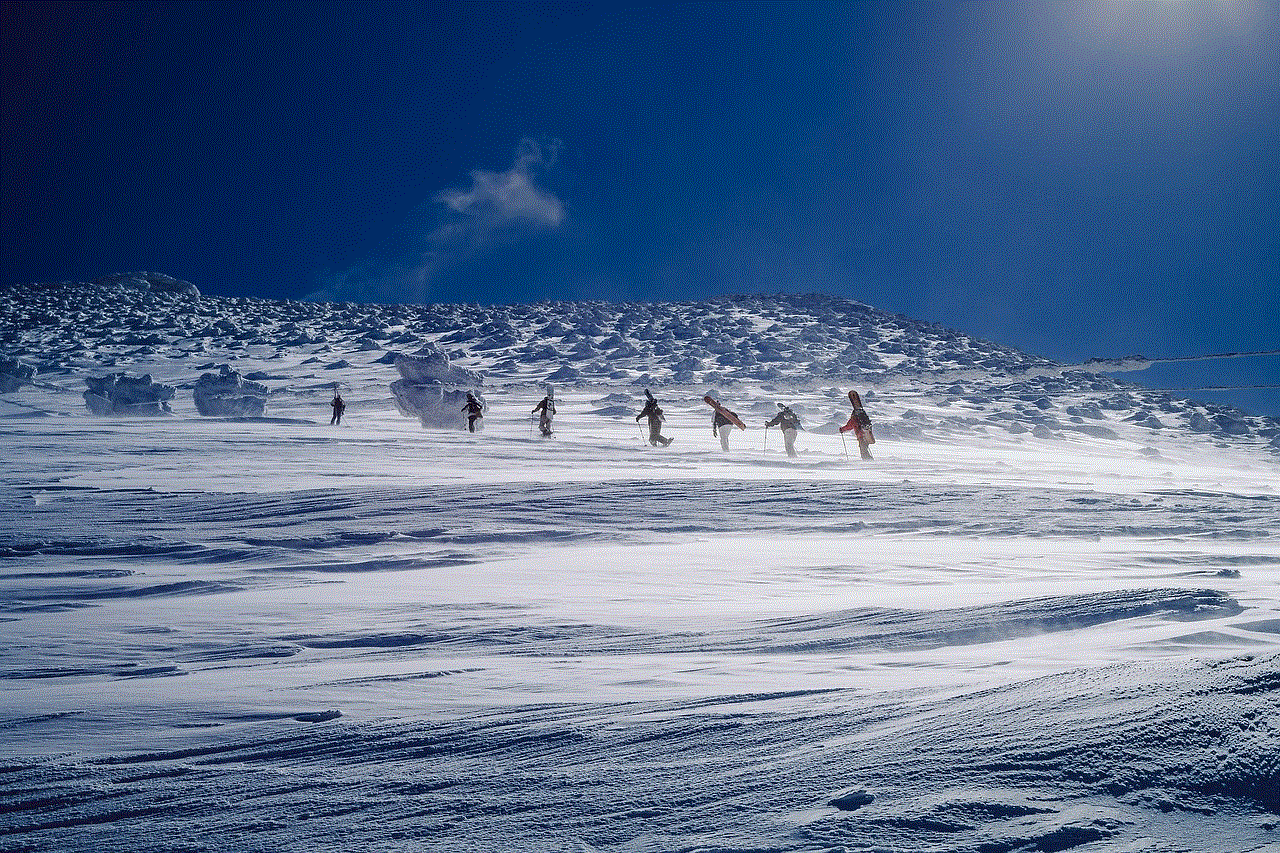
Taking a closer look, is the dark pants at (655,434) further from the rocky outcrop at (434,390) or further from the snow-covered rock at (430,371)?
the snow-covered rock at (430,371)

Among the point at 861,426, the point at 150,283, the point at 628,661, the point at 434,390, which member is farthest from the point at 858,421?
the point at 150,283

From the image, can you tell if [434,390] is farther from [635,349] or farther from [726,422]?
[635,349]

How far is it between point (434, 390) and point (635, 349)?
1095 inches

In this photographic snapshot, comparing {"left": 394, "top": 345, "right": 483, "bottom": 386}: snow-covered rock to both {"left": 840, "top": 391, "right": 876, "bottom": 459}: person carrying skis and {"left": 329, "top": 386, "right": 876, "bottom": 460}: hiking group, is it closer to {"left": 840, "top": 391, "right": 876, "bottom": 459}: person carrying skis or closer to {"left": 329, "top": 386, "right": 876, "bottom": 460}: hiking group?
{"left": 329, "top": 386, "right": 876, "bottom": 460}: hiking group

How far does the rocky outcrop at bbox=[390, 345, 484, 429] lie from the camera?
20422mm

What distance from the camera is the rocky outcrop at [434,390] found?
804 inches

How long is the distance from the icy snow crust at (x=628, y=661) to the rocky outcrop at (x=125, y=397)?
12323 mm

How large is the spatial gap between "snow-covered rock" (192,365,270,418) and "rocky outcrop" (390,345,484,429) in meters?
3.60

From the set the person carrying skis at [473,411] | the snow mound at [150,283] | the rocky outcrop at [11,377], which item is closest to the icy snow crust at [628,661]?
the person carrying skis at [473,411]

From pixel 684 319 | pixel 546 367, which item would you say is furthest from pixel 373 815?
pixel 684 319

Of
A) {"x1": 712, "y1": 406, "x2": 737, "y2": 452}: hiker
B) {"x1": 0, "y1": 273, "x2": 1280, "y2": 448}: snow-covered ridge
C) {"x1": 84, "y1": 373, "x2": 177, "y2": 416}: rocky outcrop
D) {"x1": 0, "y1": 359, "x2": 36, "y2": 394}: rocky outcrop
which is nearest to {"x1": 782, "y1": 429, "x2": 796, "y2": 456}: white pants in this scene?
{"x1": 712, "y1": 406, "x2": 737, "y2": 452}: hiker

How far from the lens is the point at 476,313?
66750 millimetres

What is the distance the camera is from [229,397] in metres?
20.7

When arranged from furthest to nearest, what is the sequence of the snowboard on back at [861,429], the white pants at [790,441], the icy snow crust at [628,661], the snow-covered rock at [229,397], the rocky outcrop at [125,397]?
1. the snow-covered rock at [229,397]
2. the rocky outcrop at [125,397]
3. the white pants at [790,441]
4. the snowboard on back at [861,429]
5. the icy snow crust at [628,661]
